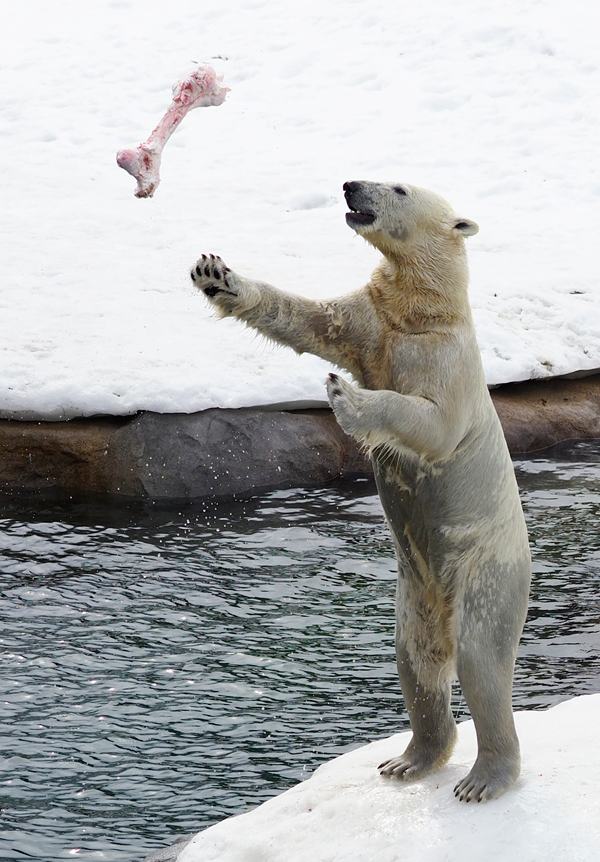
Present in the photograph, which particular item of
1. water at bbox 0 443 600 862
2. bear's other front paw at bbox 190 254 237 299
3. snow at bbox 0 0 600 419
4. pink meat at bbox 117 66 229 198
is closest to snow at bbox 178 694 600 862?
water at bbox 0 443 600 862

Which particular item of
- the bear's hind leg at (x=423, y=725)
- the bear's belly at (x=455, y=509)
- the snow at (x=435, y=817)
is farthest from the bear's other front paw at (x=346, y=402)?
the snow at (x=435, y=817)

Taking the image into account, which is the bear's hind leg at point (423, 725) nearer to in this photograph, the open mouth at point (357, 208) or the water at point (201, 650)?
the water at point (201, 650)

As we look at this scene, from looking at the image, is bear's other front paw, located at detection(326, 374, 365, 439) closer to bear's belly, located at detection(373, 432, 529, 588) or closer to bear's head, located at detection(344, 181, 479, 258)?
bear's belly, located at detection(373, 432, 529, 588)

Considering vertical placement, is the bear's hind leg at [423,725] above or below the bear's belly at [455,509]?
below

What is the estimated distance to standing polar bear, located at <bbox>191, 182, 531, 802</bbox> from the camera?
366 cm

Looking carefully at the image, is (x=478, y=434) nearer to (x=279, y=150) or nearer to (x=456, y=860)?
(x=456, y=860)

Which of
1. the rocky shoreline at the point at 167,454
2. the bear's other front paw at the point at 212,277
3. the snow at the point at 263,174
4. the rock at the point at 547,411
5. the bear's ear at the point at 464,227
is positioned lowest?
the rock at the point at 547,411

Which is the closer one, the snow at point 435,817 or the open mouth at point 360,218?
the snow at point 435,817

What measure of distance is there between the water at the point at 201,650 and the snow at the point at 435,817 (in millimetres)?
640

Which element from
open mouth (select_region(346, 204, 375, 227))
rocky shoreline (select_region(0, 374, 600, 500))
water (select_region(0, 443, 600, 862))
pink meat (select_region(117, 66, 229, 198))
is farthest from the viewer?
rocky shoreline (select_region(0, 374, 600, 500))

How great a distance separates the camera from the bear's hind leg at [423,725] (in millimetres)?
3936

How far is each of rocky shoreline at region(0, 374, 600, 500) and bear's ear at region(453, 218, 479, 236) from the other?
4602mm

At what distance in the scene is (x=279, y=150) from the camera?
13.2 metres

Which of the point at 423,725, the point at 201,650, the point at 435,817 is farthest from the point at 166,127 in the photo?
the point at 435,817
